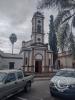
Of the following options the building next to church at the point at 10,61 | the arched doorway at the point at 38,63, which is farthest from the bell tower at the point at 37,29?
the building next to church at the point at 10,61

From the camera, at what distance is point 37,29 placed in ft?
111

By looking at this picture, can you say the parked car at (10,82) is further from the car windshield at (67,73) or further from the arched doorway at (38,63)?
the arched doorway at (38,63)

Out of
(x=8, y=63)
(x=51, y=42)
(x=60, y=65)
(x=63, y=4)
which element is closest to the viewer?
(x=63, y=4)

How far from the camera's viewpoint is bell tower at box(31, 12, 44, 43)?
33.4 m

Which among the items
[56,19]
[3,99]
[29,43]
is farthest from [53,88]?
[29,43]

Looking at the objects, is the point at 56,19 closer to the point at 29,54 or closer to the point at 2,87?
the point at 2,87

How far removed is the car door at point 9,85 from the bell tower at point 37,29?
24.3 meters

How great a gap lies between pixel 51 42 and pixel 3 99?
111 ft

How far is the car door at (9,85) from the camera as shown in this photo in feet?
25.8

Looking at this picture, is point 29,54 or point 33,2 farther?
point 29,54

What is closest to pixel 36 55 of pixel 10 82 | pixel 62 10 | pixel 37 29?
pixel 37 29

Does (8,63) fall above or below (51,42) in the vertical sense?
below

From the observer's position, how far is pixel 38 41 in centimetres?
3322

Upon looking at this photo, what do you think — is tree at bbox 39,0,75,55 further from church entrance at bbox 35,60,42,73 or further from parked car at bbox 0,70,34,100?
church entrance at bbox 35,60,42,73
